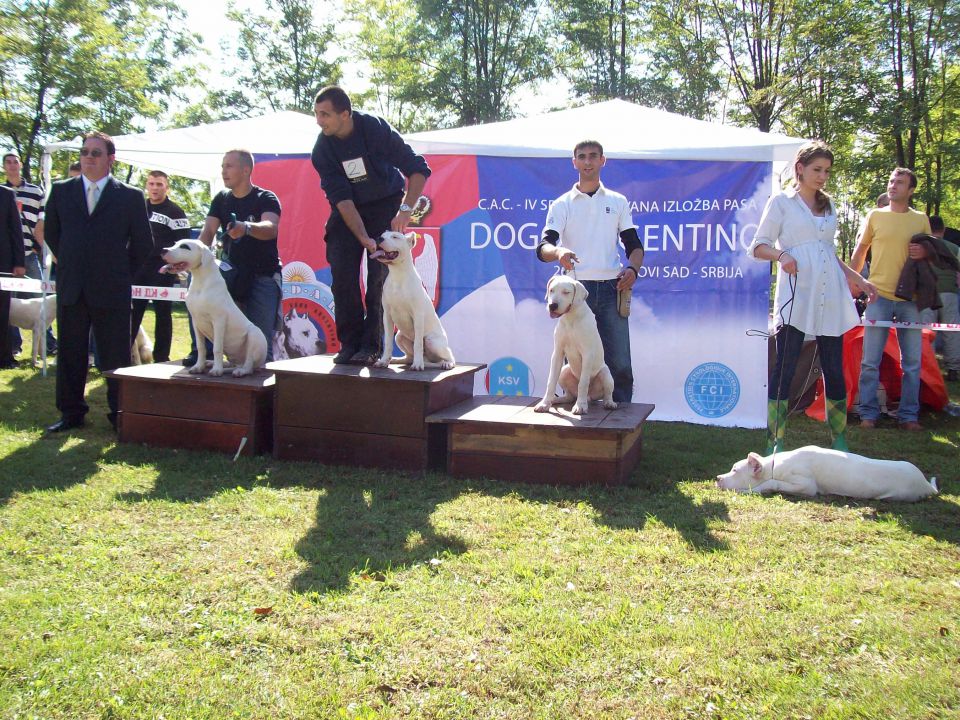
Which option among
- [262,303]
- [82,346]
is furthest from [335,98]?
[82,346]

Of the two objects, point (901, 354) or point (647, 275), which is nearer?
point (901, 354)

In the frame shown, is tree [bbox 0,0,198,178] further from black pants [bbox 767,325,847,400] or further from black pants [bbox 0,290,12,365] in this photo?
black pants [bbox 767,325,847,400]

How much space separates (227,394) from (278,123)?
15.4 ft

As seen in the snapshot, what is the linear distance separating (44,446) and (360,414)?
7.53 feet

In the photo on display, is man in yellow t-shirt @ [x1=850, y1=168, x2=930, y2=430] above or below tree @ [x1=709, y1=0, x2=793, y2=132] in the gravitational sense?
below

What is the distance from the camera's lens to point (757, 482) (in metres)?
4.50

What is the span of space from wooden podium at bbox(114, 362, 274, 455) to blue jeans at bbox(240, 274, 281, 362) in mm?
585

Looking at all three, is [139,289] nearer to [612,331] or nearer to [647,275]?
[612,331]

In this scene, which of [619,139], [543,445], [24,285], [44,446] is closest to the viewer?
[543,445]

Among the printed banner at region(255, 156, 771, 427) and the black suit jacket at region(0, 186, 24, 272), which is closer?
the printed banner at region(255, 156, 771, 427)

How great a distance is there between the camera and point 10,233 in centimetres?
807

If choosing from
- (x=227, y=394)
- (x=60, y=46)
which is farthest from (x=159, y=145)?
(x=60, y=46)

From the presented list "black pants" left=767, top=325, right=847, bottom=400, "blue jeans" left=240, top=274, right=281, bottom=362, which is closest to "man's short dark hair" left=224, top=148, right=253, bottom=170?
"blue jeans" left=240, top=274, right=281, bottom=362

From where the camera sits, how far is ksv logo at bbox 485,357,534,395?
726cm
